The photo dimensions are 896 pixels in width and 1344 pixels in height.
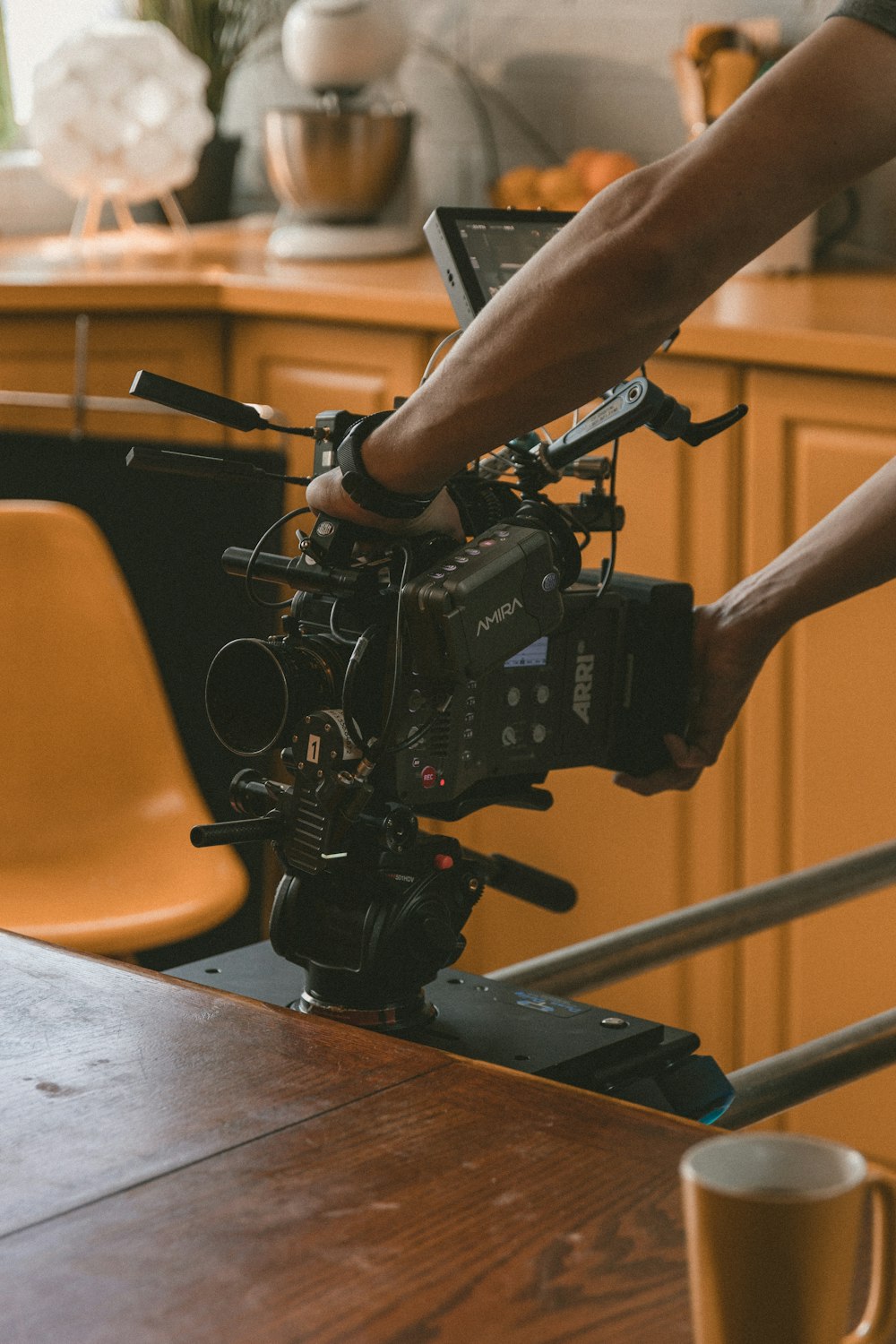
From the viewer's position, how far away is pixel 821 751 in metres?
2.15

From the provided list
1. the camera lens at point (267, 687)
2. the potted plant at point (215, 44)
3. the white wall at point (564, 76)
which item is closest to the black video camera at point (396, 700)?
the camera lens at point (267, 687)

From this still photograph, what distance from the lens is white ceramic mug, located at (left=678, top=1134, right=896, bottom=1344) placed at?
51 cm

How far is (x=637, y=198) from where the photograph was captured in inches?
39.8

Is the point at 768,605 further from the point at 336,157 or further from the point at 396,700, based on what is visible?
the point at 336,157

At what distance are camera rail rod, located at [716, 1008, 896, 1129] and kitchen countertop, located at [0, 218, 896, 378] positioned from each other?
854mm

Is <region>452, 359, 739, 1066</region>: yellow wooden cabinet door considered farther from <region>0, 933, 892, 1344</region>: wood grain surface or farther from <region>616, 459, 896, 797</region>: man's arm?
<region>0, 933, 892, 1344</region>: wood grain surface

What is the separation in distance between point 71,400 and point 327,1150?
1987mm

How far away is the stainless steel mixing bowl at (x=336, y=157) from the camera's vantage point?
2.77 meters

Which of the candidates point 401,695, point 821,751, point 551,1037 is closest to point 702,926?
point 551,1037

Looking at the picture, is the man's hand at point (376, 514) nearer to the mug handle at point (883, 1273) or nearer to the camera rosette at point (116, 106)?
the mug handle at point (883, 1273)

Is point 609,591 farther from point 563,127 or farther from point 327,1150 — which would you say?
point 563,127

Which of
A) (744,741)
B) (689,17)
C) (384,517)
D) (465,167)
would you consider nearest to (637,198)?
(384,517)

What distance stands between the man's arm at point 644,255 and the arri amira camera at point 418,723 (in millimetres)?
37

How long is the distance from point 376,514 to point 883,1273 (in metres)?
0.55
